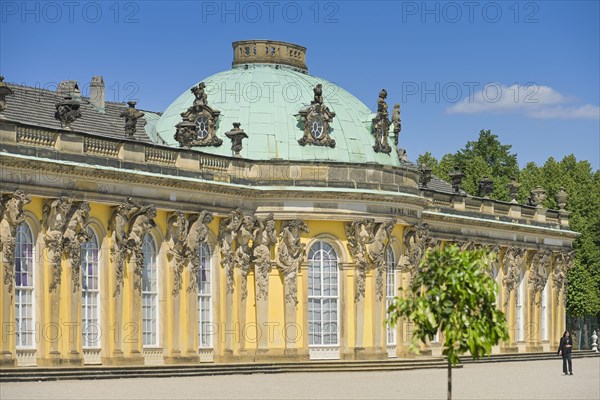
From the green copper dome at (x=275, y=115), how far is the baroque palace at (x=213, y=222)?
66 mm

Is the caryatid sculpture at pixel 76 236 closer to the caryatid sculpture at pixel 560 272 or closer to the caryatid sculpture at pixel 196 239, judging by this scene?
the caryatid sculpture at pixel 196 239

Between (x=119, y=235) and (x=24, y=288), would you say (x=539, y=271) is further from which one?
(x=24, y=288)

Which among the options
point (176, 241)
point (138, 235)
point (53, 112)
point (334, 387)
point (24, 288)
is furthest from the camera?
point (53, 112)

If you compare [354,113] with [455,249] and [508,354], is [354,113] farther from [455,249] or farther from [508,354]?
[455,249]

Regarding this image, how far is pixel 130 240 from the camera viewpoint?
45.9m

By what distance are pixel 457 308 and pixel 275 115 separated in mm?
24347

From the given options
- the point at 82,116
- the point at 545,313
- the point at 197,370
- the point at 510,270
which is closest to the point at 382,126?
the point at 82,116

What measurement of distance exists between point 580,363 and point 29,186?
25.6 metres

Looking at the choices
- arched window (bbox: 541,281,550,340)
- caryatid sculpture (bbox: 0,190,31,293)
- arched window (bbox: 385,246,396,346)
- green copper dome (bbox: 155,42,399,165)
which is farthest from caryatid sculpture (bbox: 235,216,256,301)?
arched window (bbox: 541,281,550,340)

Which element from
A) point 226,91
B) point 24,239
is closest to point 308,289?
point 226,91

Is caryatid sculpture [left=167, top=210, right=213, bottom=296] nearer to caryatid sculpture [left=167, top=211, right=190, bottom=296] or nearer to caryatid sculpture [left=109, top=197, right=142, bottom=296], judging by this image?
caryatid sculpture [left=167, top=211, right=190, bottom=296]

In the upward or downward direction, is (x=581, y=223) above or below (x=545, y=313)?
above

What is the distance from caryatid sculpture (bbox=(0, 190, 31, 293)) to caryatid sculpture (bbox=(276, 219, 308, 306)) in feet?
39.7

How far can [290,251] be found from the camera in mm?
51750
